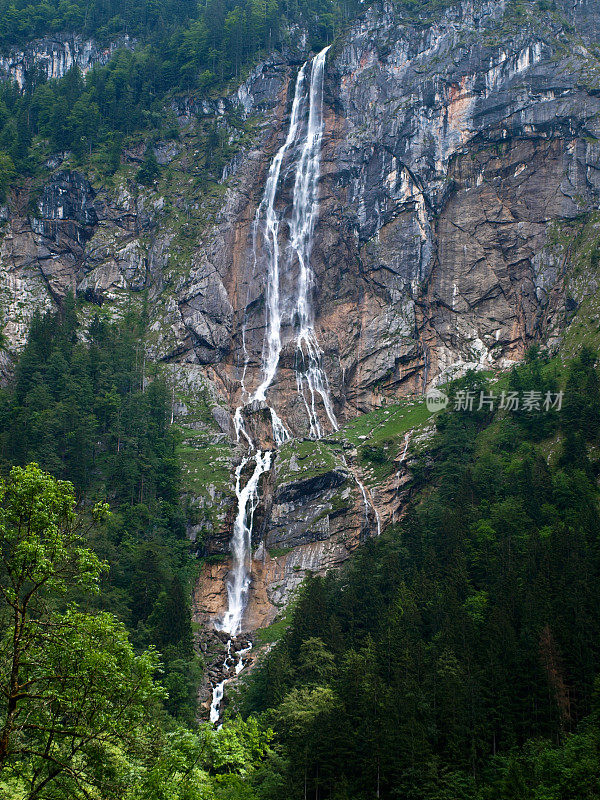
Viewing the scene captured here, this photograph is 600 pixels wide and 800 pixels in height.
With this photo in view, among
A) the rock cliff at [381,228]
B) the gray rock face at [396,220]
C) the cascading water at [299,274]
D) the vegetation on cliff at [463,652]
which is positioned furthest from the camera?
the gray rock face at [396,220]

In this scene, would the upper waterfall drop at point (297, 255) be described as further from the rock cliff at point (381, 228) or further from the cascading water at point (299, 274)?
the rock cliff at point (381, 228)

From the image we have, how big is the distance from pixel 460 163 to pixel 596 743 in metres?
73.0

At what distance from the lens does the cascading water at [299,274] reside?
76.9 metres

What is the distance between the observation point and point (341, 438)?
71.7 metres

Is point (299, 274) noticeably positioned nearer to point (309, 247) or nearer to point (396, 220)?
point (309, 247)


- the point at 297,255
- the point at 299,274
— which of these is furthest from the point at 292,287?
the point at 297,255

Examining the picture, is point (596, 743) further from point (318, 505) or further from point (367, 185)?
point (367, 185)

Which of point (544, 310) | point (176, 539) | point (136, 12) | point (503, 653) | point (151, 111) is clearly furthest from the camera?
point (136, 12)

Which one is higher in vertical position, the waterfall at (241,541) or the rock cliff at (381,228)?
the rock cliff at (381,228)

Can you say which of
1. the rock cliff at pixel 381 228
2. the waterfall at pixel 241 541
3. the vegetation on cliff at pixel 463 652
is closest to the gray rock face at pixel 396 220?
the rock cliff at pixel 381 228

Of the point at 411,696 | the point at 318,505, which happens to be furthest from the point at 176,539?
the point at 411,696

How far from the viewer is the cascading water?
76938mm

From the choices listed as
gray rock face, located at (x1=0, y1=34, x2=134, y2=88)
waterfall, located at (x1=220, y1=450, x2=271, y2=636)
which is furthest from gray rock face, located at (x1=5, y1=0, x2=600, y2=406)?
gray rock face, located at (x1=0, y1=34, x2=134, y2=88)

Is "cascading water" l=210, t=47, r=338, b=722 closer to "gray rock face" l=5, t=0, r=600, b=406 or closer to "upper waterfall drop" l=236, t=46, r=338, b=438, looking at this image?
"upper waterfall drop" l=236, t=46, r=338, b=438
